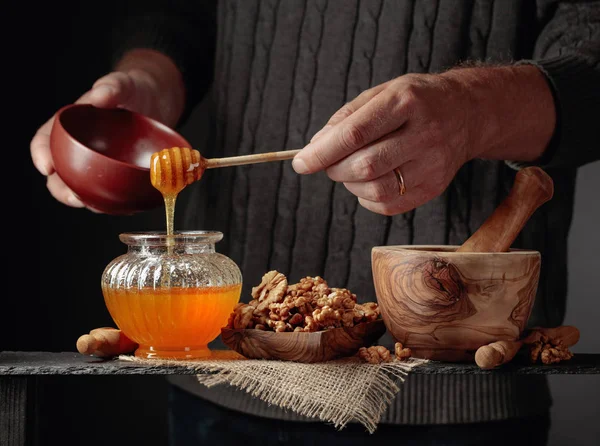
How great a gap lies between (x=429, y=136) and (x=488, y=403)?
492 mm

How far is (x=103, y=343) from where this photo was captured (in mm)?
854

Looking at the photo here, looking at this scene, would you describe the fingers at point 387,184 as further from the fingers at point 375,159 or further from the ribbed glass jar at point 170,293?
the ribbed glass jar at point 170,293

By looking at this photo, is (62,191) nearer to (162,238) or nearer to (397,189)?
(162,238)

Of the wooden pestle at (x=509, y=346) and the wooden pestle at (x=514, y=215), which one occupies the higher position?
the wooden pestle at (x=514, y=215)

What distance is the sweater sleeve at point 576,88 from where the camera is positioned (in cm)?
117

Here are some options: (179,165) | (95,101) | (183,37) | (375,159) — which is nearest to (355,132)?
(375,159)

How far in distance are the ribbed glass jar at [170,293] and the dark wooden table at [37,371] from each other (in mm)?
68

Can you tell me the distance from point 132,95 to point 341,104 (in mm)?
358

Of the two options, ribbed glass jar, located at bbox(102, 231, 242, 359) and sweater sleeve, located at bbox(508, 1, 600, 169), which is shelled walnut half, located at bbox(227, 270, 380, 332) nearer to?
ribbed glass jar, located at bbox(102, 231, 242, 359)

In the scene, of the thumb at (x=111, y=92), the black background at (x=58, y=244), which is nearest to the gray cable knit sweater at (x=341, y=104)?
the thumb at (x=111, y=92)

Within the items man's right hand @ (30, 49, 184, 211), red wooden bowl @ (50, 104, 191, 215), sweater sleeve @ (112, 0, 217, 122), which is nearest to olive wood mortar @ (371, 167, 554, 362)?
red wooden bowl @ (50, 104, 191, 215)

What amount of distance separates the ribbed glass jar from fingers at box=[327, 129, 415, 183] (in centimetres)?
18

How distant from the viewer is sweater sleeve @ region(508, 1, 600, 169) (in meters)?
1.17

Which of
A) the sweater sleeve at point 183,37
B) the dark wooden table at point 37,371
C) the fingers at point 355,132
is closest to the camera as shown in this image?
the dark wooden table at point 37,371
